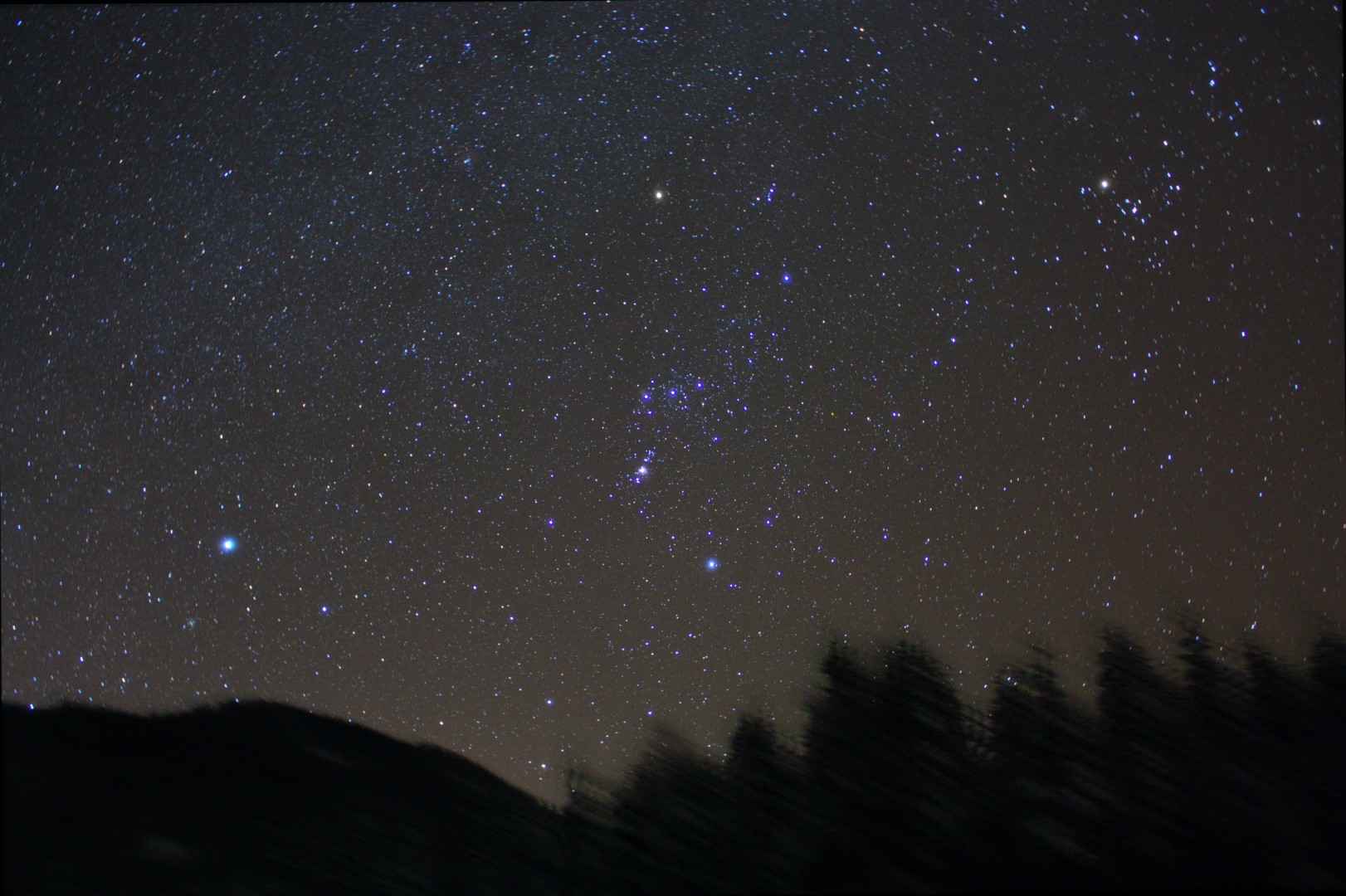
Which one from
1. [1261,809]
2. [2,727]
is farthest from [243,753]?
[1261,809]

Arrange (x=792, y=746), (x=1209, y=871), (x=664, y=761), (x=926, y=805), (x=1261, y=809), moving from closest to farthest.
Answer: (x=1209, y=871) → (x=1261, y=809) → (x=926, y=805) → (x=792, y=746) → (x=664, y=761)

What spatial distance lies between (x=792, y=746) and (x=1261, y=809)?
6.91 ft

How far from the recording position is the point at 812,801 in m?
3.86

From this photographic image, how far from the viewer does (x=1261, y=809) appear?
3.36 metres

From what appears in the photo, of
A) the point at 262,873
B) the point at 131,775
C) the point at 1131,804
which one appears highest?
the point at 1131,804

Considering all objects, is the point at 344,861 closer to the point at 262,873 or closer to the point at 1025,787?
the point at 262,873

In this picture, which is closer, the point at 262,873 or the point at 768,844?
the point at 262,873

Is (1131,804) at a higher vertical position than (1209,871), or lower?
higher

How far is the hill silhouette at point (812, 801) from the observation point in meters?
3.17

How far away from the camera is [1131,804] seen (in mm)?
3514

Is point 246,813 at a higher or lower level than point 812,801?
lower

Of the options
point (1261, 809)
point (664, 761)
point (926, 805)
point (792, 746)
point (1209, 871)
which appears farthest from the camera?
point (664, 761)

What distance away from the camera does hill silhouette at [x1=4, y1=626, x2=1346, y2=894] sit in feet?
10.4

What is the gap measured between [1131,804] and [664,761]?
2.40 metres
